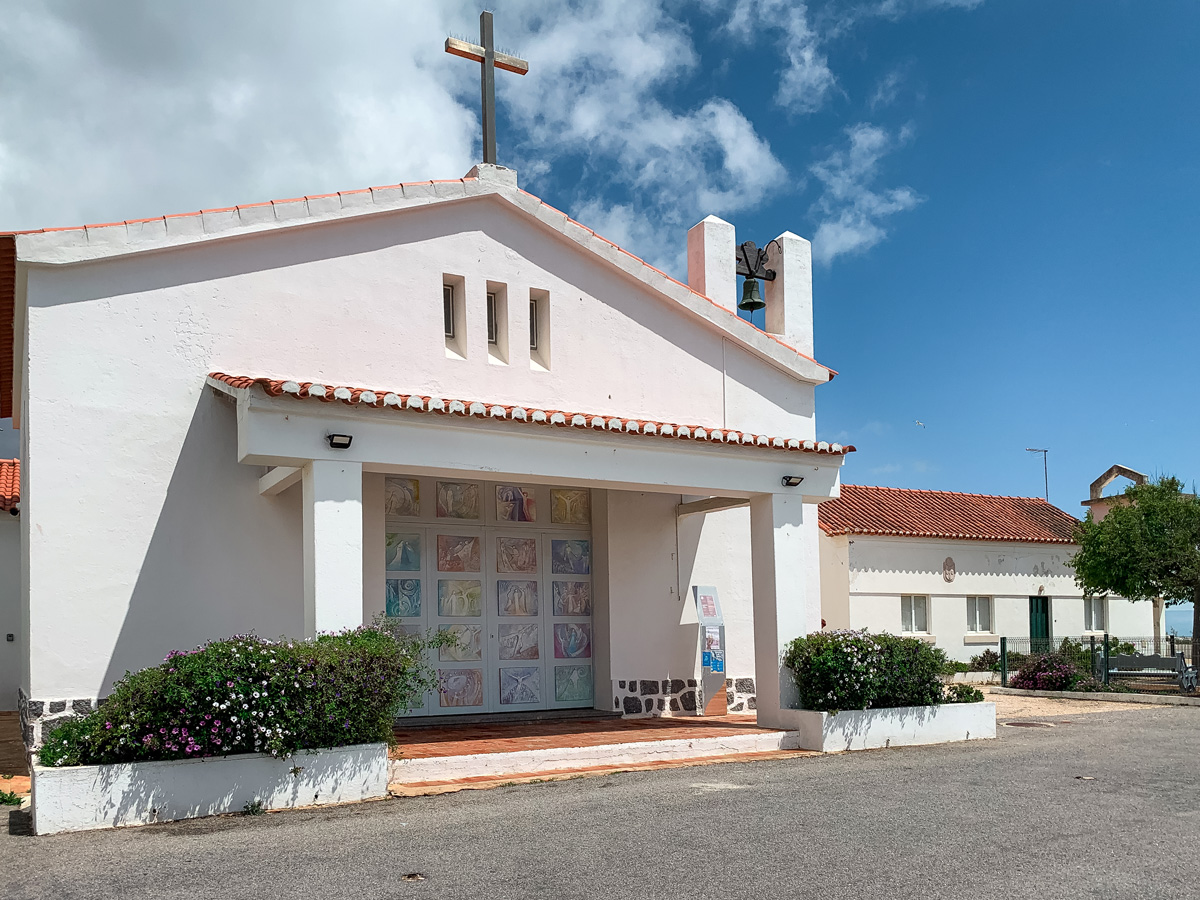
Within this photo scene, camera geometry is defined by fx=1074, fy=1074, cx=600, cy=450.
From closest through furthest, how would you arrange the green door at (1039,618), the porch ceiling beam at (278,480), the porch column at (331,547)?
1. the porch column at (331,547)
2. the porch ceiling beam at (278,480)
3. the green door at (1039,618)

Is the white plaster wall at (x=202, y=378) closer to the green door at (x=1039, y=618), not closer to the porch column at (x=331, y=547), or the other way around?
the porch column at (x=331, y=547)

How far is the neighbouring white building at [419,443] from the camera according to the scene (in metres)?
10.4

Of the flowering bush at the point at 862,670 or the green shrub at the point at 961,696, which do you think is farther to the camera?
the green shrub at the point at 961,696

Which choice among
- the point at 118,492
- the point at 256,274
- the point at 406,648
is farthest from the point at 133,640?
the point at 256,274

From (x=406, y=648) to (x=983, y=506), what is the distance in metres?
22.7

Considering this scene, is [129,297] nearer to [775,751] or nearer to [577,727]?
[577,727]

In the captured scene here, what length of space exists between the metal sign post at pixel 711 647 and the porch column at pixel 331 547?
5928 millimetres

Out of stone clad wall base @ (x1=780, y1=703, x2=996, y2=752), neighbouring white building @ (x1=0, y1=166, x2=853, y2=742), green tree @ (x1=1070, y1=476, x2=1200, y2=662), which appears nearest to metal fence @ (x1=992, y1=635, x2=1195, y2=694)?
green tree @ (x1=1070, y1=476, x2=1200, y2=662)

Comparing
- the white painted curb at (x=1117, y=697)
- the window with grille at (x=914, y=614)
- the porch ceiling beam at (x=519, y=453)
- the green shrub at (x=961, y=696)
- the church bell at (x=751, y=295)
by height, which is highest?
the church bell at (x=751, y=295)

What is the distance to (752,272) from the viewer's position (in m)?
16.8

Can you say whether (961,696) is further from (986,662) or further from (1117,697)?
(986,662)

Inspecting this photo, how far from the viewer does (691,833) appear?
760cm

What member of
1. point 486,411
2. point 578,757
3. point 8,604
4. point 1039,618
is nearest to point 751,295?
Answer: point 486,411

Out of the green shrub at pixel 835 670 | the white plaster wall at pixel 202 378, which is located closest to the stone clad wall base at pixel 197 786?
the white plaster wall at pixel 202 378
